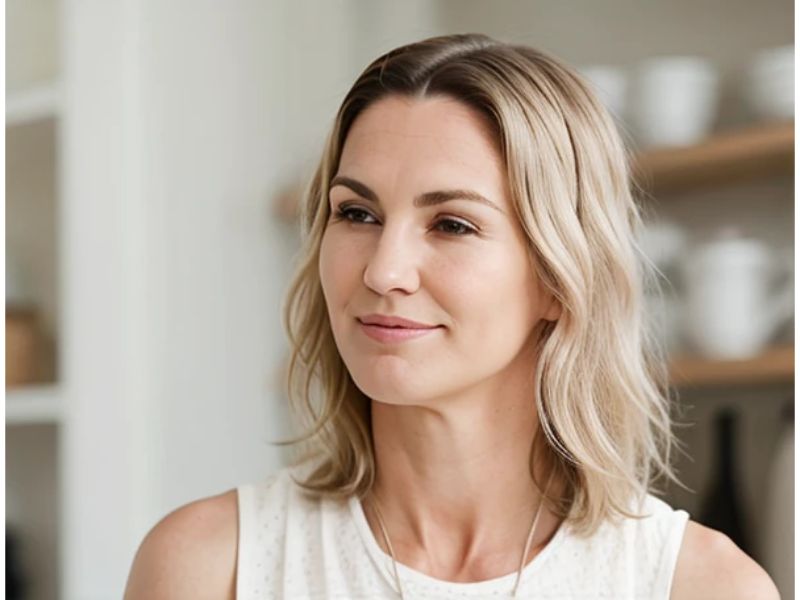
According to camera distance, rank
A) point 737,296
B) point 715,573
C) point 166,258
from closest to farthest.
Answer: point 715,573 → point 737,296 → point 166,258

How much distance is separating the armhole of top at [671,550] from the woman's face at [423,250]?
0.17 meters

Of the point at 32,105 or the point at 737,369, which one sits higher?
the point at 32,105

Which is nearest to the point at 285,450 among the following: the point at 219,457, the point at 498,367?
the point at 219,457

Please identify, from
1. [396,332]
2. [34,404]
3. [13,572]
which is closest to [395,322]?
[396,332]

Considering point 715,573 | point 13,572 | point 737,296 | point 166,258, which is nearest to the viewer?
point 715,573

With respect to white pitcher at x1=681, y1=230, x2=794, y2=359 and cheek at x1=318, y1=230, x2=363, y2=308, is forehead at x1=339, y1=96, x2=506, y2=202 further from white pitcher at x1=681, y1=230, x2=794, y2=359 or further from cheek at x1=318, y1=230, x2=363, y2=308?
white pitcher at x1=681, y1=230, x2=794, y2=359

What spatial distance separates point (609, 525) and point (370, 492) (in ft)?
0.51

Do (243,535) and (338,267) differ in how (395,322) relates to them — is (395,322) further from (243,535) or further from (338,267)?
(243,535)

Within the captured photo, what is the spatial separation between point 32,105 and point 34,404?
426 mm

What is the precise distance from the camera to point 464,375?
680mm

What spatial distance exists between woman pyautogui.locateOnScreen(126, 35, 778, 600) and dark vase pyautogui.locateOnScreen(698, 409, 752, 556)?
0.55 meters

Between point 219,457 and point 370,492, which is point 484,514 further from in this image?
point 219,457

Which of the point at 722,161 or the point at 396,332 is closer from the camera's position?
the point at 396,332

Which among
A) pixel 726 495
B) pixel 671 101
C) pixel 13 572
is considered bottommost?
pixel 13 572
